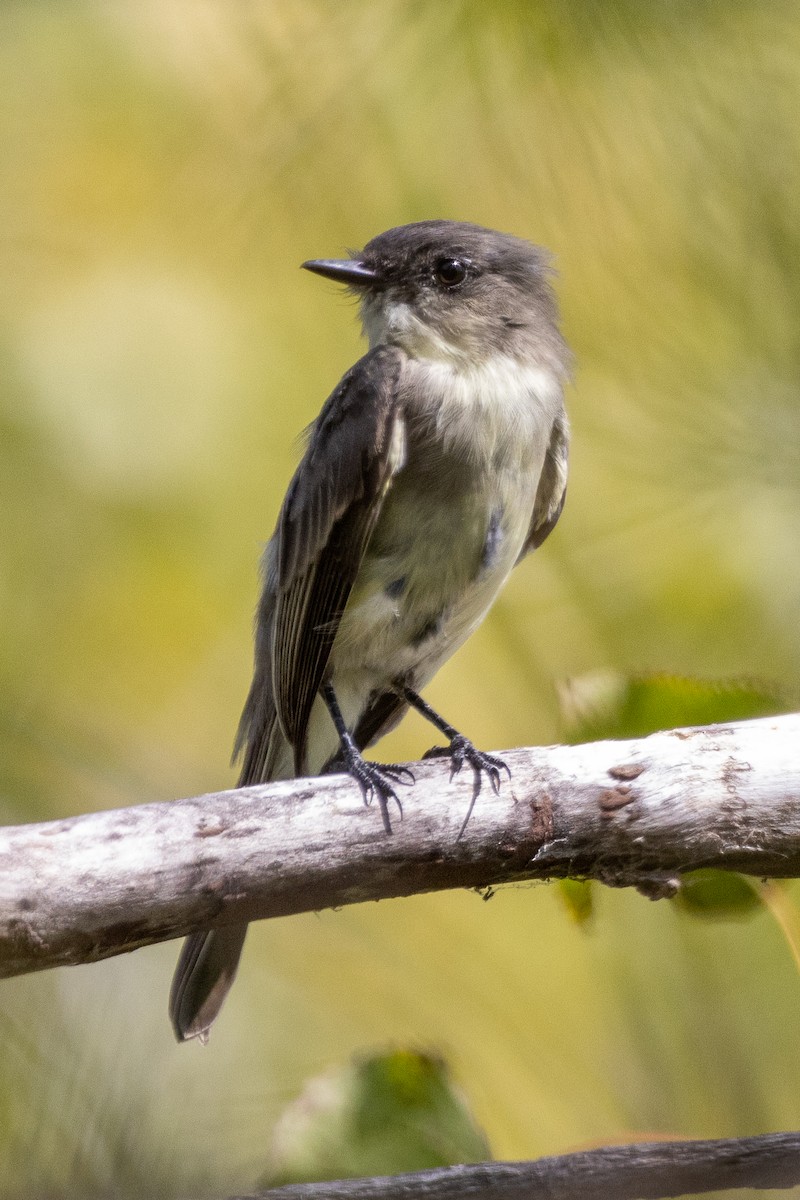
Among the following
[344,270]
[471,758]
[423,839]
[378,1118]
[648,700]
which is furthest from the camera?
[344,270]

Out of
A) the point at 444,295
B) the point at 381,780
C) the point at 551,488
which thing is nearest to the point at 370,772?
the point at 381,780

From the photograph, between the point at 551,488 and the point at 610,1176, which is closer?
the point at 610,1176

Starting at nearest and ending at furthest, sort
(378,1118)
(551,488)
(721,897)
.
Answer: (378,1118)
(721,897)
(551,488)

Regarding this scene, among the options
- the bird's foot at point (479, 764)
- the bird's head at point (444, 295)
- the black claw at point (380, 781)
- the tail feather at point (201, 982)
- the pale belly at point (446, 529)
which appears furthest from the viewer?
Answer: the bird's head at point (444, 295)

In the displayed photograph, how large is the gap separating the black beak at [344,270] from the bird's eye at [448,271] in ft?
0.47

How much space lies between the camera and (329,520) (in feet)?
8.68

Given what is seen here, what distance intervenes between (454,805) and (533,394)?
1.13 meters

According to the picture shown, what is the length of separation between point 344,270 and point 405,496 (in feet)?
1.88

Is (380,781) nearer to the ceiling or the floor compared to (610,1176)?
nearer to the ceiling

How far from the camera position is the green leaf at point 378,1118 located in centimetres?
149

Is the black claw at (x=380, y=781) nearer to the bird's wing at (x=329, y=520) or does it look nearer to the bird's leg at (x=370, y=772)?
the bird's leg at (x=370, y=772)

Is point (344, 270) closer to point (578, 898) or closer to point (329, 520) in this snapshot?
point (329, 520)

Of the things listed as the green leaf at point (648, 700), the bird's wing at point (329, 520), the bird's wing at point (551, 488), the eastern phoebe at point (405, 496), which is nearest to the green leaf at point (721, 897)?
the green leaf at point (648, 700)

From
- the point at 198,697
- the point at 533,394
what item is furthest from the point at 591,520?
the point at 198,697
